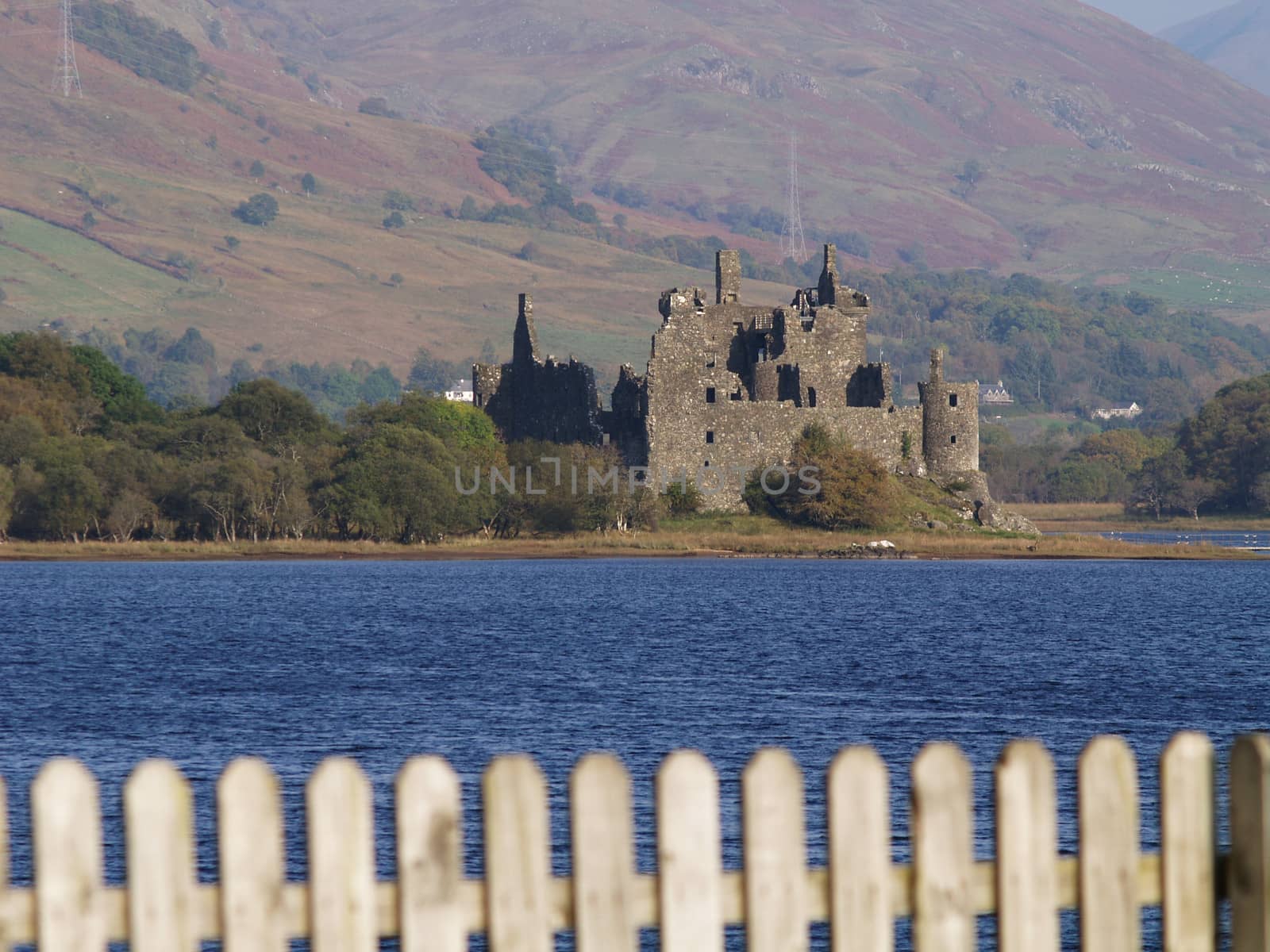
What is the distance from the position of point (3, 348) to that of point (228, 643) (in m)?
54.1

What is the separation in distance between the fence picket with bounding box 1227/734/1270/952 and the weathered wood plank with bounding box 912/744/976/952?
82 cm

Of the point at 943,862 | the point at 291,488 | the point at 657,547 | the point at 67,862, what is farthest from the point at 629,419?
the point at 67,862

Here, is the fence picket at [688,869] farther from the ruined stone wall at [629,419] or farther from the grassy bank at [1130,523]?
the grassy bank at [1130,523]

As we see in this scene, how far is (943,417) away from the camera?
83438 mm

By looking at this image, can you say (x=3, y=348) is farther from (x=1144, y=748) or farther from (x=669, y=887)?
(x=669, y=887)

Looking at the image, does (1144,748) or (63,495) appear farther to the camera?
(63,495)

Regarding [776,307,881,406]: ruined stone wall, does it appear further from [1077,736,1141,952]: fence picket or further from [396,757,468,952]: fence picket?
[396,757,468,952]: fence picket

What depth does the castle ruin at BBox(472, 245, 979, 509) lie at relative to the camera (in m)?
78.9

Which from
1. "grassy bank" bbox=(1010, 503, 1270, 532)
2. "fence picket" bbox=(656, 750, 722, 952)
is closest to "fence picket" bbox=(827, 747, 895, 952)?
"fence picket" bbox=(656, 750, 722, 952)

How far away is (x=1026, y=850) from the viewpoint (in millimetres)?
6016

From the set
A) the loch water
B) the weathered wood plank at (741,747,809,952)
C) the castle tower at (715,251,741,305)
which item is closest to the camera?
the weathered wood plank at (741,747,809,952)

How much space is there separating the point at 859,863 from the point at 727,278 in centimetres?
7965

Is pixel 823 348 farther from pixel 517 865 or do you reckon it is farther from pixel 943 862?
pixel 517 865

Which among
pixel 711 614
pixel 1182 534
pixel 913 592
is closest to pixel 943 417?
pixel 913 592
